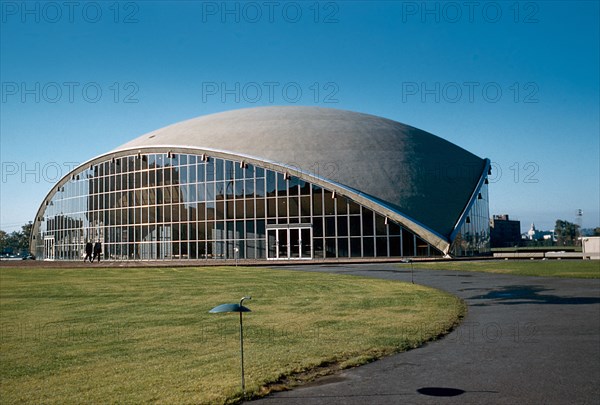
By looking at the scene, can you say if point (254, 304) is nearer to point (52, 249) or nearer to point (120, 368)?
point (120, 368)

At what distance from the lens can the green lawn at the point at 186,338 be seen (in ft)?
24.6

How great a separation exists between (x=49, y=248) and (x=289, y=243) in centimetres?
3670

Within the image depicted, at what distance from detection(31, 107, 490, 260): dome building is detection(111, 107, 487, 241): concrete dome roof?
0.12 meters

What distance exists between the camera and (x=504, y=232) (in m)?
155

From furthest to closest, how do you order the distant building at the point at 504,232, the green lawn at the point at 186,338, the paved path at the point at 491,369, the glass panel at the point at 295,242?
1. the distant building at the point at 504,232
2. the glass panel at the point at 295,242
3. the green lawn at the point at 186,338
4. the paved path at the point at 491,369

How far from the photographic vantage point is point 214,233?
2052 inches

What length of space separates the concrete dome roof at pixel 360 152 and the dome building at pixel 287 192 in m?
0.12

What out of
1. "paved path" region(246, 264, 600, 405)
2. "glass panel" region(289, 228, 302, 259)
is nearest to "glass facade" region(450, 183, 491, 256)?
"glass panel" region(289, 228, 302, 259)

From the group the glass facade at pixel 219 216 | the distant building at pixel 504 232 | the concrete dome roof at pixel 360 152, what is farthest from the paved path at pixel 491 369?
the distant building at pixel 504 232

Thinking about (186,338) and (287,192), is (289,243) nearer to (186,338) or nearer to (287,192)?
(287,192)

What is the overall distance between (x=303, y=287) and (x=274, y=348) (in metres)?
11.1

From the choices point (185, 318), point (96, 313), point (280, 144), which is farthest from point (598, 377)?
point (280, 144)

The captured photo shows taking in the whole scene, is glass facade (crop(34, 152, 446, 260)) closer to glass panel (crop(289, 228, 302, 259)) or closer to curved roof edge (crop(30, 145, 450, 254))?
glass panel (crop(289, 228, 302, 259))

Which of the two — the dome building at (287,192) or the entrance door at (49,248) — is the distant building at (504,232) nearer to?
the dome building at (287,192)
